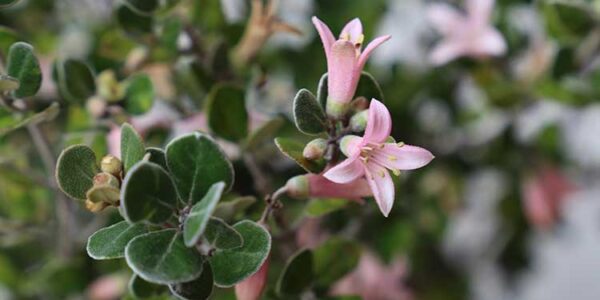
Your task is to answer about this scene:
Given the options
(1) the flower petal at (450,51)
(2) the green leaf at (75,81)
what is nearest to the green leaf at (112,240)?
(2) the green leaf at (75,81)

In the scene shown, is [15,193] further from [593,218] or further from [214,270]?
[593,218]

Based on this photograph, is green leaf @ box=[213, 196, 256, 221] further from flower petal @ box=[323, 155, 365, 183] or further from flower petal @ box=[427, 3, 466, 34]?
flower petal @ box=[427, 3, 466, 34]

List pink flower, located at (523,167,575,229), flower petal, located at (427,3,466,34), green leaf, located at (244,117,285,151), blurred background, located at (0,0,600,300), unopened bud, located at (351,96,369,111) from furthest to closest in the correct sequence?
pink flower, located at (523,167,575,229)
flower petal, located at (427,3,466,34)
blurred background, located at (0,0,600,300)
green leaf, located at (244,117,285,151)
unopened bud, located at (351,96,369,111)

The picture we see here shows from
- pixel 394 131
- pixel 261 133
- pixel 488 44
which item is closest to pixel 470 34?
pixel 488 44

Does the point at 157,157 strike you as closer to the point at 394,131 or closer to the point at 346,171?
the point at 346,171

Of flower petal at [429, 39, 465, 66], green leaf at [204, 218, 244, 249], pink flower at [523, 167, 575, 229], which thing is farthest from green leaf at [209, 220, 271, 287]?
pink flower at [523, 167, 575, 229]

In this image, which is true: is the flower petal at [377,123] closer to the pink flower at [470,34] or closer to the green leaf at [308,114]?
the green leaf at [308,114]

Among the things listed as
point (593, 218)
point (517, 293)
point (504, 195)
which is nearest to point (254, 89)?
point (504, 195)
